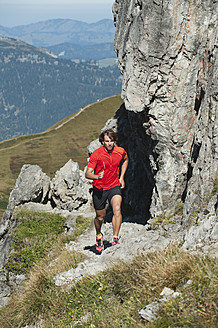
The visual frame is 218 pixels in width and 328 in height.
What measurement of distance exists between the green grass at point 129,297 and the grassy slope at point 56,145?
3609 inches

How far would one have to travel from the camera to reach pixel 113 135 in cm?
934

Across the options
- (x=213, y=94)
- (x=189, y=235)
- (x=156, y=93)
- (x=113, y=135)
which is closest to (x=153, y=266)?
(x=189, y=235)

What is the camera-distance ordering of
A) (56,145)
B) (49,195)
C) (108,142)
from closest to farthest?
1. (108,142)
2. (49,195)
3. (56,145)

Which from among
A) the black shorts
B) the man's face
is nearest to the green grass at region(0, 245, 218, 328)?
the black shorts

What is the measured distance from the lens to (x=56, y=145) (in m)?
119

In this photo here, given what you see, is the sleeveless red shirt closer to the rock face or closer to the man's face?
the man's face

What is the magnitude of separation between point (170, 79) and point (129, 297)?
11.7 m

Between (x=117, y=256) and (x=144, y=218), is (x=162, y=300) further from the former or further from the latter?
(x=144, y=218)

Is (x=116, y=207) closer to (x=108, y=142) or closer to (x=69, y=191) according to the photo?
(x=108, y=142)

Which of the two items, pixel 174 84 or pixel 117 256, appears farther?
pixel 174 84

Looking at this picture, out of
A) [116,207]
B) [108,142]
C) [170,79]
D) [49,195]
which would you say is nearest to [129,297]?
[116,207]

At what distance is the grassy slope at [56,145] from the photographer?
106562mm

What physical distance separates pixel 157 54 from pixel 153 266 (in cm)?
1167

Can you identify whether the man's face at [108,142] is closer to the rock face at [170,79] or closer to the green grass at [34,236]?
the rock face at [170,79]
